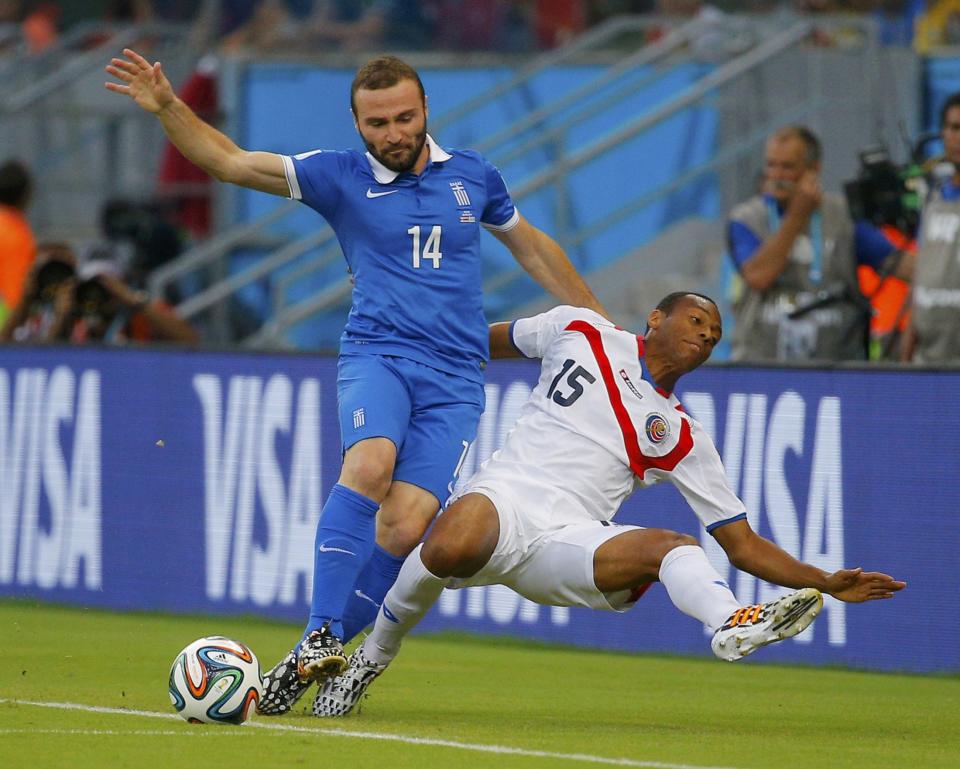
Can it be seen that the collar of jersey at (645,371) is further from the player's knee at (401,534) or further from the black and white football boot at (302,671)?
the black and white football boot at (302,671)

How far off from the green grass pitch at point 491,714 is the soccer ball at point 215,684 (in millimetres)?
75

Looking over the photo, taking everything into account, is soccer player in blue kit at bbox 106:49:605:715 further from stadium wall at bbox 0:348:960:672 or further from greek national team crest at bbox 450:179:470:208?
stadium wall at bbox 0:348:960:672

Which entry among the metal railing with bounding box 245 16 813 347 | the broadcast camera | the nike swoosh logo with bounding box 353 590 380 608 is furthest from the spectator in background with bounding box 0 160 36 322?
the nike swoosh logo with bounding box 353 590 380 608

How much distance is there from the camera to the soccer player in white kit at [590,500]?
7164 millimetres

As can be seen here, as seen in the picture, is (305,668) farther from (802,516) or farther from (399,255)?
(802,516)

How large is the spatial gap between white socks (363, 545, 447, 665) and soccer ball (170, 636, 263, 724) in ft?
1.80

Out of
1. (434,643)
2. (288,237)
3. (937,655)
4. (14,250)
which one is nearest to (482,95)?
(288,237)

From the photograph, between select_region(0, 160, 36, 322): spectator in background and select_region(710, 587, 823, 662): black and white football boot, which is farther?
select_region(0, 160, 36, 322): spectator in background

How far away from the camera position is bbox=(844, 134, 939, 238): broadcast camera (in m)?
11.2

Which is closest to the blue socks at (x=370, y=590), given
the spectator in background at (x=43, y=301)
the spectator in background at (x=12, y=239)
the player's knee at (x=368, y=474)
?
the player's knee at (x=368, y=474)

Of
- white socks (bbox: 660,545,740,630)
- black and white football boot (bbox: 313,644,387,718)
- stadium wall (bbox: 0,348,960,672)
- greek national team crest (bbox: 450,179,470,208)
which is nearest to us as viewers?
white socks (bbox: 660,545,740,630)

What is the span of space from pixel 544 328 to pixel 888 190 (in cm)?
406

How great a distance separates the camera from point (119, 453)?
1190 cm

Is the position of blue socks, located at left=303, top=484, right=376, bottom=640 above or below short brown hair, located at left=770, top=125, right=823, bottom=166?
below
